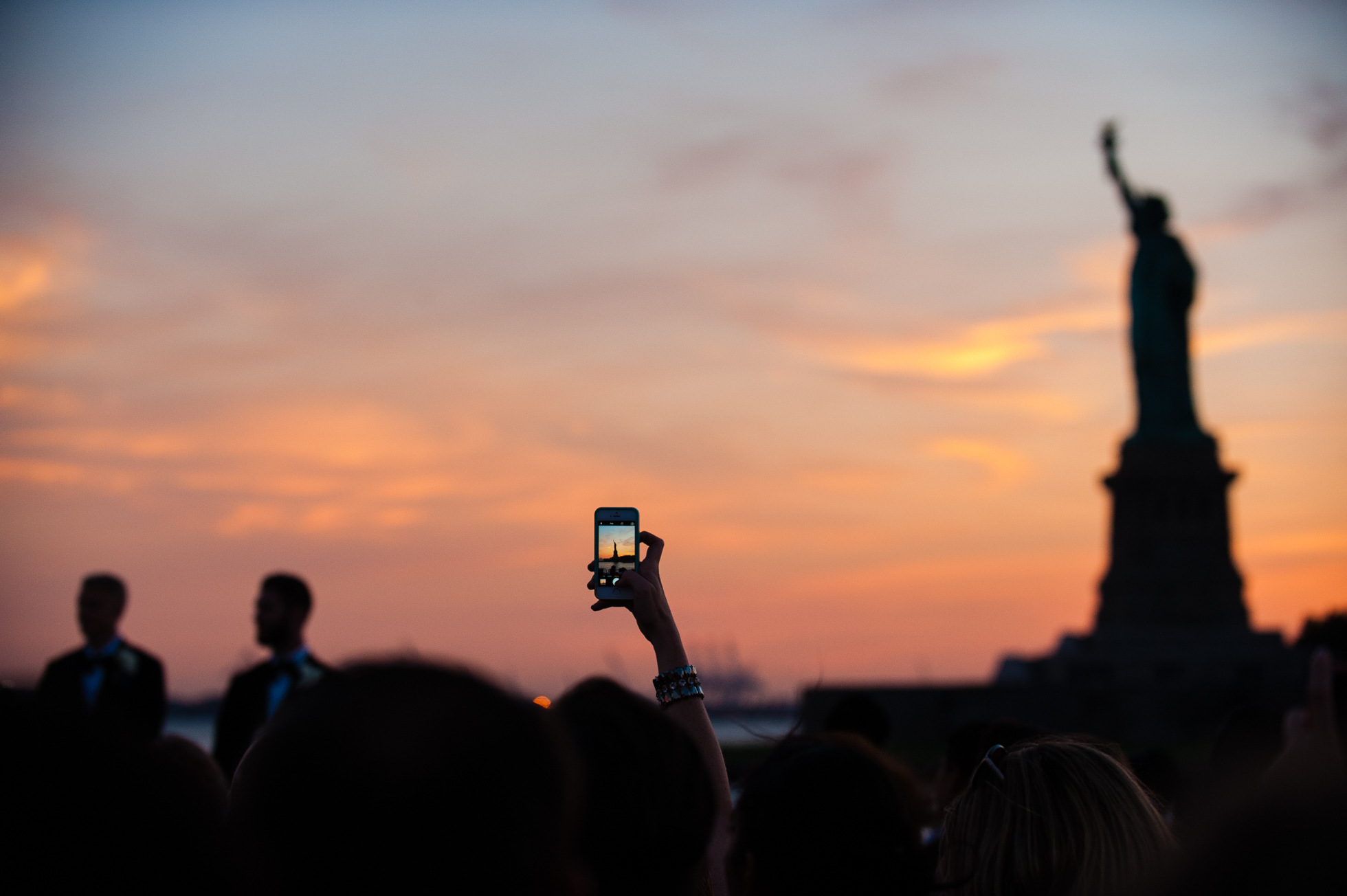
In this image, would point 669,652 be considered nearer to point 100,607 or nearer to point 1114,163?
point 100,607

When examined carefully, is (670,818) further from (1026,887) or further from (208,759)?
(208,759)

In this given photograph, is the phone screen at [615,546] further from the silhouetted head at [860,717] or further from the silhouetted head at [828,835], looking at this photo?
the silhouetted head at [860,717]

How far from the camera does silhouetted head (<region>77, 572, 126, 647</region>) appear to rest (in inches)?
363

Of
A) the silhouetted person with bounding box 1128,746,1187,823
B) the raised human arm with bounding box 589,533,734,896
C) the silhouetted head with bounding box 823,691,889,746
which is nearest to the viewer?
the raised human arm with bounding box 589,533,734,896

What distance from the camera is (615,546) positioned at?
4.37m

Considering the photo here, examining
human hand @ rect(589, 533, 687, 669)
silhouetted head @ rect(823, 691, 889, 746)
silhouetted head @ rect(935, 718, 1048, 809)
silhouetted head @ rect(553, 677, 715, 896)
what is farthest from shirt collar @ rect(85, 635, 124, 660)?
silhouetted head @ rect(553, 677, 715, 896)

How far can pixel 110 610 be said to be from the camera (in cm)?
930

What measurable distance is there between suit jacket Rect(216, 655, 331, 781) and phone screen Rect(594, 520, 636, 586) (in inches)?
193

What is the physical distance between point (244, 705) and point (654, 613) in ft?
19.0

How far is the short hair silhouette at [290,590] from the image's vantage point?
8.91 m

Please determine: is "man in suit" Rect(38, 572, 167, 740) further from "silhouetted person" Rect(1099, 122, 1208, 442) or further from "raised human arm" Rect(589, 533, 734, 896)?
"silhouetted person" Rect(1099, 122, 1208, 442)

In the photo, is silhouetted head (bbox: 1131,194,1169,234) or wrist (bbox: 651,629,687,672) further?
silhouetted head (bbox: 1131,194,1169,234)

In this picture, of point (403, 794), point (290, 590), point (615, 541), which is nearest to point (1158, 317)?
point (290, 590)

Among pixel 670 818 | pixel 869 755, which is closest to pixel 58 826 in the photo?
pixel 670 818
